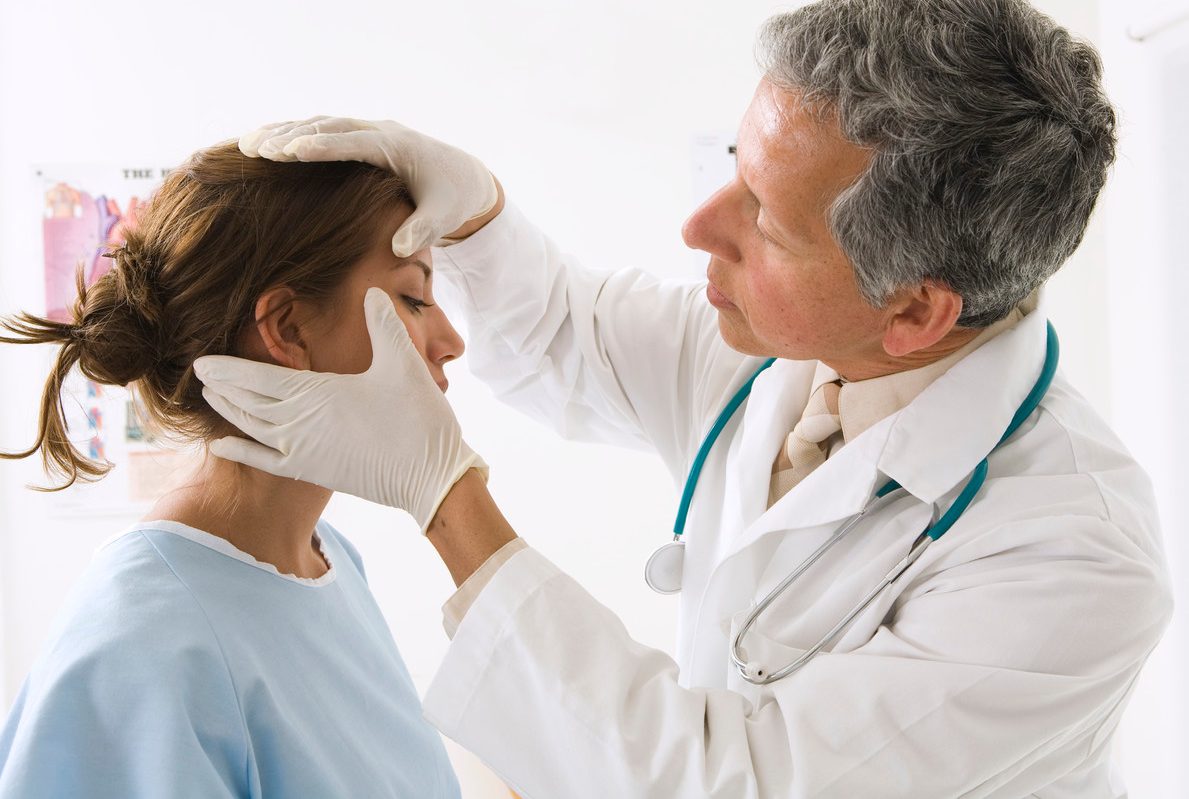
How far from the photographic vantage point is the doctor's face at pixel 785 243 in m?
1.02

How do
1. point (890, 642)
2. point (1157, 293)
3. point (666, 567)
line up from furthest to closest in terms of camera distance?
point (1157, 293), point (666, 567), point (890, 642)

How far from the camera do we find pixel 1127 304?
7.95 ft

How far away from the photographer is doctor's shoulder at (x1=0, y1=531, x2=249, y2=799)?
86 centimetres

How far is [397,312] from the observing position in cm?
117

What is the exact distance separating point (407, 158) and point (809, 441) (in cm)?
65

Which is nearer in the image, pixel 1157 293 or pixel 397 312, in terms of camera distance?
pixel 397 312

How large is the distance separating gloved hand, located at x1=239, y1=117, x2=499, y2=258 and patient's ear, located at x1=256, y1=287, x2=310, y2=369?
139 millimetres

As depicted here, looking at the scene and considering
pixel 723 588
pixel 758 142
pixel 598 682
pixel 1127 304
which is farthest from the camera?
pixel 1127 304

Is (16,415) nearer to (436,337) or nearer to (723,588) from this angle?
(436,337)

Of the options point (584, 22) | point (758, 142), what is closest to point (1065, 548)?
point (758, 142)

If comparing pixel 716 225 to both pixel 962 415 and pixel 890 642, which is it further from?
pixel 890 642

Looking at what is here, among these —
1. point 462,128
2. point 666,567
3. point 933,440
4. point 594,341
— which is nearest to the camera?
point 933,440

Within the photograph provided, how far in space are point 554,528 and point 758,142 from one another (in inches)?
65.3

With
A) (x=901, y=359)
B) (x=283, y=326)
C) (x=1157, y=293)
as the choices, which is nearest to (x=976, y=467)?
(x=901, y=359)
